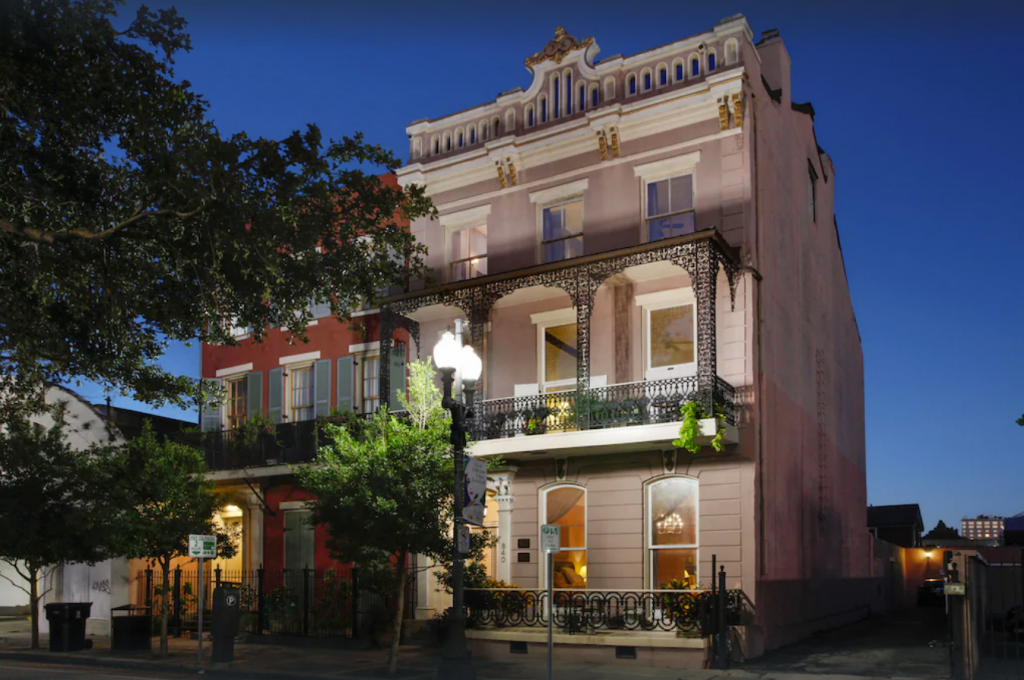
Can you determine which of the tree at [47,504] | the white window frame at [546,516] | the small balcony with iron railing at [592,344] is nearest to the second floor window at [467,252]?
the small balcony with iron railing at [592,344]

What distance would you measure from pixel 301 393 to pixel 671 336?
36.2ft

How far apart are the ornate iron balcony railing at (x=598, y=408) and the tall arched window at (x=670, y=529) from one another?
1634mm

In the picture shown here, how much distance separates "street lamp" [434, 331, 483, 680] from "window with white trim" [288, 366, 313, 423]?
12.8m

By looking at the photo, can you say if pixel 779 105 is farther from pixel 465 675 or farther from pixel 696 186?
pixel 465 675

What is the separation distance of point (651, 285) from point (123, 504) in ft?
40.0

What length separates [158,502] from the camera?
72.5 feet

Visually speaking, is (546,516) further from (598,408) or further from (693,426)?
(693,426)

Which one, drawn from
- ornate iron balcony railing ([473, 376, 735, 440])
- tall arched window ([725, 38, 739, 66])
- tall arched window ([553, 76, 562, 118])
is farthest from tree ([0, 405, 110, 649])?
tall arched window ([725, 38, 739, 66])

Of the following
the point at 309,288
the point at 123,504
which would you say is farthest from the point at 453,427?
the point at 123,504

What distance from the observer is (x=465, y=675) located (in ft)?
44.7

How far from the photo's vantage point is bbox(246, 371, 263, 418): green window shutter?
28047 mm

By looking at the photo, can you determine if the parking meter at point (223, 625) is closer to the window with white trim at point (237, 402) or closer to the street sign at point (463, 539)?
the street sign at point (463, 539)

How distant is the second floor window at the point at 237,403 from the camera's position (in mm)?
28734

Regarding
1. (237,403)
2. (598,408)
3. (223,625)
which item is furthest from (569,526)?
(237,403)
